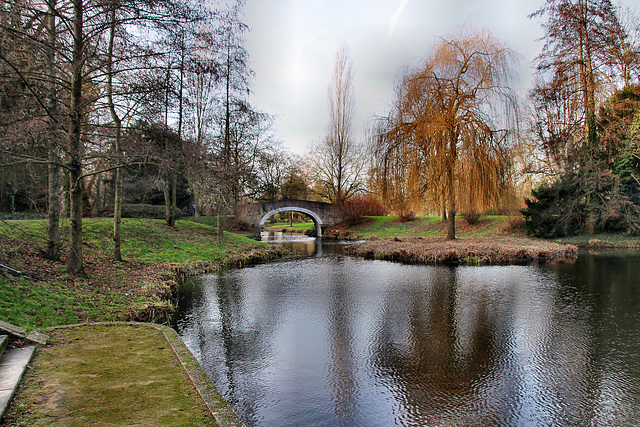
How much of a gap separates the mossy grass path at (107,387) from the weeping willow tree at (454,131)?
13713mm

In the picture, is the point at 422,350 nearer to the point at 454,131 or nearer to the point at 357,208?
the point at 454,131

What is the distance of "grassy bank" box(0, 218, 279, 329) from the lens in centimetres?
560

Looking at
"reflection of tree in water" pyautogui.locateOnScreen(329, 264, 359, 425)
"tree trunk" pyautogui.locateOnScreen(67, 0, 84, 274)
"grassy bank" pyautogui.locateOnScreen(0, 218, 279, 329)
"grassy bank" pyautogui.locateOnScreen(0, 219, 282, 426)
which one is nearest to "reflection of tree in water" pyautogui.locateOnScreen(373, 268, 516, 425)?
"reflection of tree in water" pyautogui.locateOnScreen(329, 264, 359, 425)

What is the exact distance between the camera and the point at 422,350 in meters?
5.50

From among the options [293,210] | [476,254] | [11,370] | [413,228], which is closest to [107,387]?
[11,370]

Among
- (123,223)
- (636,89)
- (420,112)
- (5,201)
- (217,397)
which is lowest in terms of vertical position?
(217,397)

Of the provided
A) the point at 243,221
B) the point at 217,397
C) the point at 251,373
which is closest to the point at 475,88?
the point at 251,373

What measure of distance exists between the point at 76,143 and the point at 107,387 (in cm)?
465

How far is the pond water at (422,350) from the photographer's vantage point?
3936mm

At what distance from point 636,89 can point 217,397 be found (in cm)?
2623

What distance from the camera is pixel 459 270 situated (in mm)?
12875

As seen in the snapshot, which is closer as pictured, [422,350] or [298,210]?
[422,350]

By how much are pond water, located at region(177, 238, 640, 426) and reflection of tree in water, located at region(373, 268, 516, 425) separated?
2cm

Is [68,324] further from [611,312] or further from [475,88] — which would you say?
[475,88]
